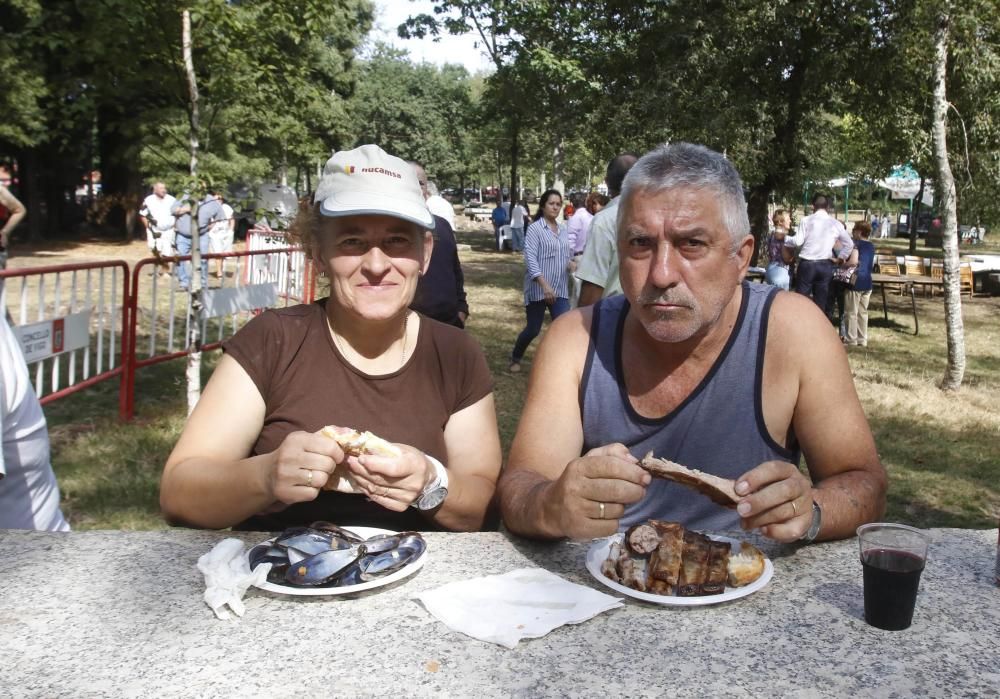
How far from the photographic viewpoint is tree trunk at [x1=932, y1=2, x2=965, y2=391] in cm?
827

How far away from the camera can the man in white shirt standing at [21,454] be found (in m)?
2.28

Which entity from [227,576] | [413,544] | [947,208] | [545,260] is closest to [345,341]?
[413,544]

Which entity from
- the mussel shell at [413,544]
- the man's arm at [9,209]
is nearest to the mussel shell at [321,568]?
the mussel shell at [413,544]

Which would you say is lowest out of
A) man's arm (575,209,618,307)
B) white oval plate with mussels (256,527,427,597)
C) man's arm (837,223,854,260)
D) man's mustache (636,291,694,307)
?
white oval plate with mussels (256,527,427,597)

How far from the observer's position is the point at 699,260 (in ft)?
6.82

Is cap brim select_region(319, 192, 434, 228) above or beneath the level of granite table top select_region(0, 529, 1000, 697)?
above

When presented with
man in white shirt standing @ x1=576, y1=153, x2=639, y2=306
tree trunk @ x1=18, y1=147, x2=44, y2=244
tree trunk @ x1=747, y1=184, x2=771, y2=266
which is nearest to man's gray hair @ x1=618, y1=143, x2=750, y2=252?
man in white shirt standing @ x1=576, y1=153, x2=639, y2=306

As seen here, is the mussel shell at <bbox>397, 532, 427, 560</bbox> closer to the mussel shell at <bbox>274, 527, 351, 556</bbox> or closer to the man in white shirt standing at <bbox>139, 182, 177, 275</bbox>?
the mussel shell at <bbox>274, 527, 351, 556</bbox>

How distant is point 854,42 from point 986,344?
5.41 m

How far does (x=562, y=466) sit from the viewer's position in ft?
7.22

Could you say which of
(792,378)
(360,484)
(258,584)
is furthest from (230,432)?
(792,378)

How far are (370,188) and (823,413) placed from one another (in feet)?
4.42

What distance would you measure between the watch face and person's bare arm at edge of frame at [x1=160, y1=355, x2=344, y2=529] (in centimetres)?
29

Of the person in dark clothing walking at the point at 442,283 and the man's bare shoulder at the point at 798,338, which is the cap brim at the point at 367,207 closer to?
the man's bare shoulder at the point at 798,338
